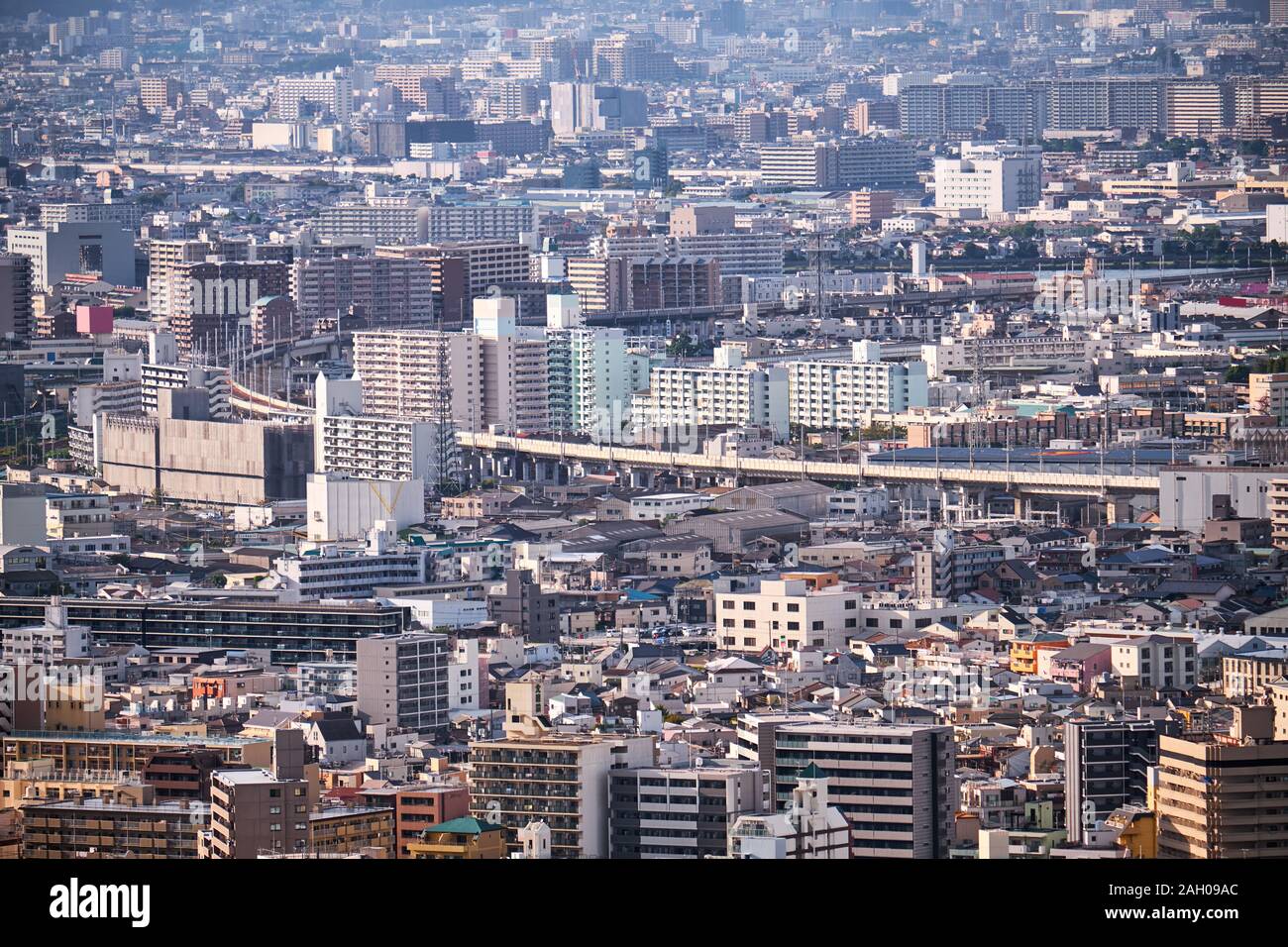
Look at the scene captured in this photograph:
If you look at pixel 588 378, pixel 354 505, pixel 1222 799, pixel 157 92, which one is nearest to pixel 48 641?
pixel 354 505

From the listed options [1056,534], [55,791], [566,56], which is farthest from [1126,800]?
[566,56]

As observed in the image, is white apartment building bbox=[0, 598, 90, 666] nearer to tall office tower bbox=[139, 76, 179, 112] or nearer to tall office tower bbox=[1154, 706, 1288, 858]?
tall office tower bbox=[1154, 706, 1288, 858]

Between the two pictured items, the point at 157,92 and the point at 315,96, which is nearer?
the point at 157,92

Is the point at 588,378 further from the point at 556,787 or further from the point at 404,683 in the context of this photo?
the point at 556,787

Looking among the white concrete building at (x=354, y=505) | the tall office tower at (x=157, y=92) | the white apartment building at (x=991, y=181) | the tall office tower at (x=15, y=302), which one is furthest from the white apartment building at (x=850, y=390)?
the tall office tower at (x=157, y=92)

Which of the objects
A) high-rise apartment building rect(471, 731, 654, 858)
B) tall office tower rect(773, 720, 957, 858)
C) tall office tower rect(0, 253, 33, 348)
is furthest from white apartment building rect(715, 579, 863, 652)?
tall office tower rect(0, 253, 33, 348)

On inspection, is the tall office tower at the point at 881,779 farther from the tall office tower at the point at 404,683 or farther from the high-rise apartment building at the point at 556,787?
the tall office tower at the point at 404,683
